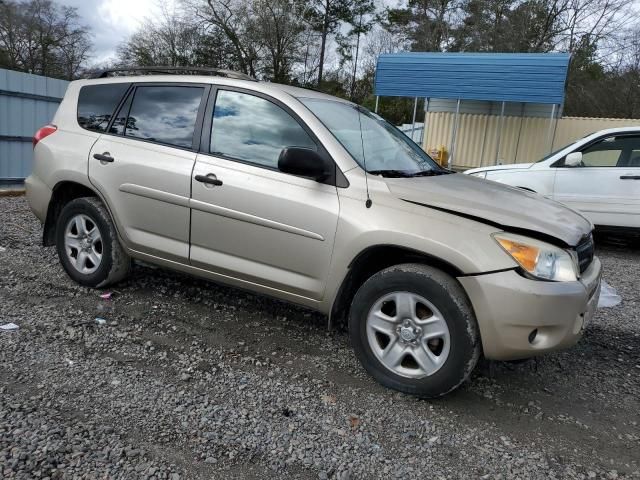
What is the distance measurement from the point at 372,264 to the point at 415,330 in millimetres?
544

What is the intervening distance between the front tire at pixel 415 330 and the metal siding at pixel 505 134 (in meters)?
13.5

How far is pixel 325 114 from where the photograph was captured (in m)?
3.63

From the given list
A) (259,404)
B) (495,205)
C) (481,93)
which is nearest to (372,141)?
(495,205)

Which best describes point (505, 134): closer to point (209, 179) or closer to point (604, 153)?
point (604, 153)

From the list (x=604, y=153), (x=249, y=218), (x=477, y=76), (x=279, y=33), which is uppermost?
(x=279, y=33)

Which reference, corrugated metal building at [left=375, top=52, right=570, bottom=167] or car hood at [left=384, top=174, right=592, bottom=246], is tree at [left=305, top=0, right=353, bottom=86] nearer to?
corrugated metal building at [left=375, top=52, right=570, bottom=167]

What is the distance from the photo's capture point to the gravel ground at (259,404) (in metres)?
2.42

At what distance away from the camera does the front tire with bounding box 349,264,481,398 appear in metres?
2.81

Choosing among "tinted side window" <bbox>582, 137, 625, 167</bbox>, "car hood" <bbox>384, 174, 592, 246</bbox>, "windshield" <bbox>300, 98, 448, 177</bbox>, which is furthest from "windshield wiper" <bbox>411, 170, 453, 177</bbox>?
"tinted side window" <bbox>582, 137, 625, 167</bbox>

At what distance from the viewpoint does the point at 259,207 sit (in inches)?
133

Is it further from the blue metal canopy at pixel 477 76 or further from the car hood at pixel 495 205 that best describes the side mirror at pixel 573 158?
the blue metal canopy at pixel 477 76

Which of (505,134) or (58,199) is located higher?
(505,134)

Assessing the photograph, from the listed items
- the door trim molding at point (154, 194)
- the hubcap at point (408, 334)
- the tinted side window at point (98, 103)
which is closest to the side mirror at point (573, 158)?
the hubcap at point (408, 334)

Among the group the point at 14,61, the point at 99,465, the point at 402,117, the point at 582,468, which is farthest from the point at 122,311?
the point at 14,61
